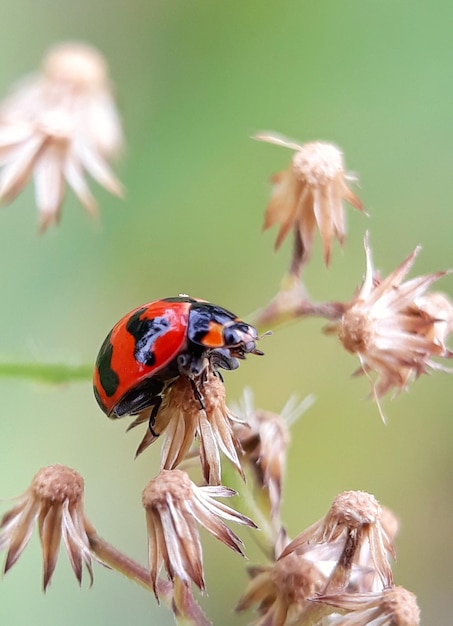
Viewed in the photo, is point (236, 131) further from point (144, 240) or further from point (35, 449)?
point (35, 449)

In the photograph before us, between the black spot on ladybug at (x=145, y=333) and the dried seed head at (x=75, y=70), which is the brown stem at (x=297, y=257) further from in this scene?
the dried seed head at (x=75, y=70)

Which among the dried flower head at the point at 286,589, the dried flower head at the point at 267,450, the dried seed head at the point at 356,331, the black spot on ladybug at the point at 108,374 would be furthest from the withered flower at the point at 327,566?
the black spot on ladybug at the point at 108,374

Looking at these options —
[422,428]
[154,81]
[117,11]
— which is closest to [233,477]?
[422,428]

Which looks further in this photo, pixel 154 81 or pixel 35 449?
pixel 154 81

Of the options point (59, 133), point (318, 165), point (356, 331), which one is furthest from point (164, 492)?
point (59, 133)

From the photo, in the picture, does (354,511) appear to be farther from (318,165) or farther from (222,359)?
(318,165)

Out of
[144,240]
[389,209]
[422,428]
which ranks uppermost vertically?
[389,209]

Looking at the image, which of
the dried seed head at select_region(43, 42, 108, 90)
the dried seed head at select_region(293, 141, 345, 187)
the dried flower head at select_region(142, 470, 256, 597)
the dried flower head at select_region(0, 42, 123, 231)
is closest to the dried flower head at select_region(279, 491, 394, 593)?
the dried flower head at select_region(142, 470, 256, 597)

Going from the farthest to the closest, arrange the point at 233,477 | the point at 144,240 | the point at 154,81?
the point at 154,81 < the point at 144,240 < the point at 233,477
